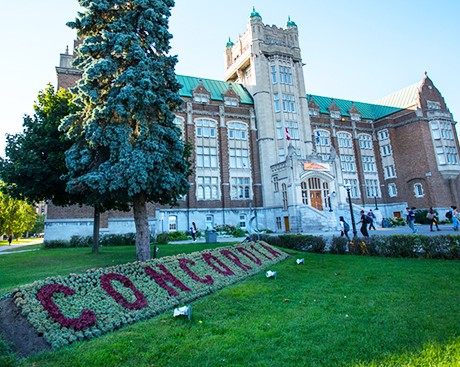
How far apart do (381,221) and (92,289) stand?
35.5m

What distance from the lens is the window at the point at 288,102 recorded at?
40250 millimetres

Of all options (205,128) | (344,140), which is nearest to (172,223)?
(205,128)

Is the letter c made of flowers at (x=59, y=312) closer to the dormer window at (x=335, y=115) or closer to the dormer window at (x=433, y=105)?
the dormer window at (x=335, y=115)

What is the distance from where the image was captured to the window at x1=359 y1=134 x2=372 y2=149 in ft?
158

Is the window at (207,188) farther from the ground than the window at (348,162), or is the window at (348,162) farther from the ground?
the window at (348,162)

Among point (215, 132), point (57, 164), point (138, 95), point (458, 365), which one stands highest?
point (215, 132)

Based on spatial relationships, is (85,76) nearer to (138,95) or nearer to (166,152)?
(138,95)

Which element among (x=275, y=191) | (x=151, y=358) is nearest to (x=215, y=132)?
(x=275, y=191)

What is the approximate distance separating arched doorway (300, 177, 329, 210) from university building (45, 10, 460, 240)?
13 cm

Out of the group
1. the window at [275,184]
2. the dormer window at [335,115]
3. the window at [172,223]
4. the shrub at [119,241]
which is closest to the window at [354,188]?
the dormer window at [335,115]

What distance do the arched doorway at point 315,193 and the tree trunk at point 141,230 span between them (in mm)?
26477

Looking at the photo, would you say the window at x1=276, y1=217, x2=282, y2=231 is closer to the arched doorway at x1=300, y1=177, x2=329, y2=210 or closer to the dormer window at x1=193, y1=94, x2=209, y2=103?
the arched doorway at x1=300, y1=177, x2=329, y2=210

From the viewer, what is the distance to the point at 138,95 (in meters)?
11.3

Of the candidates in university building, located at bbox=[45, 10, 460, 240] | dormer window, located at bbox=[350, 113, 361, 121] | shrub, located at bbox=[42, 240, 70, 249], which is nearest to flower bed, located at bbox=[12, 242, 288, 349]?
shrub, located at bbox=[42, 240, 70, 249]
